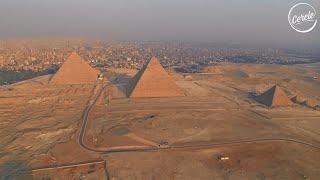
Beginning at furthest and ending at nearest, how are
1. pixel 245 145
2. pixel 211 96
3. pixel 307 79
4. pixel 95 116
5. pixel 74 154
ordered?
pixel 307 79 → pixel 211 96 → pixel 95 116 → pixel 245 145 → pixel 74 154

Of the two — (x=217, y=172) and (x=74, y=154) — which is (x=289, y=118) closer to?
(x=217, y=172)

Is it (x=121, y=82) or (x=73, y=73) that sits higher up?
(x=73, y=73)

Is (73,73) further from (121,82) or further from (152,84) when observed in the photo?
(152,84)

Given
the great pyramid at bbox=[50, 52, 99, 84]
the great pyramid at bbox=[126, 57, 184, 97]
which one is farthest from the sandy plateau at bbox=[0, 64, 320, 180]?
the great pyramid at bbox=[50, 52, 99, 84]

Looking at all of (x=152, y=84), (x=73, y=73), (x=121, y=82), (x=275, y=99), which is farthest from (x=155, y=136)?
(x=73, y=73)

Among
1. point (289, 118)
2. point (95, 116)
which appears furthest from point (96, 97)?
point (289, 118)

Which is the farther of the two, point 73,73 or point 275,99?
point 73,73
